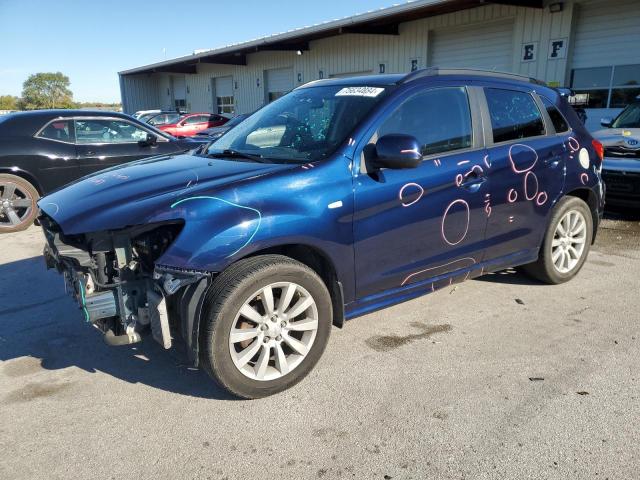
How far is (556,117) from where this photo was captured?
14.2 feet

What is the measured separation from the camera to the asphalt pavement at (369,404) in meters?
2.36

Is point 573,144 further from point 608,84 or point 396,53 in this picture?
point 396,53

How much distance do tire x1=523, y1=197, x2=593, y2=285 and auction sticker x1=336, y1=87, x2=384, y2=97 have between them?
6.59 feet

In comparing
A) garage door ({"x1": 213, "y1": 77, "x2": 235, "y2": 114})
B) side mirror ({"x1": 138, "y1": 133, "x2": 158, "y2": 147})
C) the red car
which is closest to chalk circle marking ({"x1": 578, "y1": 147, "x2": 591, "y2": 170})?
side mirror ({"x1": 138, "y1": 133, "x2": 158, "y2": 147})

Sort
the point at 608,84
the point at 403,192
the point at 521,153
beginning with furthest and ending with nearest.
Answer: the point at 608,84, the point at 521,153, the point at 403,192

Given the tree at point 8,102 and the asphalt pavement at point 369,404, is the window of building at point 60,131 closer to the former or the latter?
the asphalt pavement at point 369,404

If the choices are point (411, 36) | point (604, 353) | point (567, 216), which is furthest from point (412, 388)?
point (411, 36)

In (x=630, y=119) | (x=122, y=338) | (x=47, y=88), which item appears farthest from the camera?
(x=47, y=88)

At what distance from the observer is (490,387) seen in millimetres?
2973

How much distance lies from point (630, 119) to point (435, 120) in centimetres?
579

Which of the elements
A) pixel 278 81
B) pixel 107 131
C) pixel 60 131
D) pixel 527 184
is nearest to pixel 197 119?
pixel 278 81

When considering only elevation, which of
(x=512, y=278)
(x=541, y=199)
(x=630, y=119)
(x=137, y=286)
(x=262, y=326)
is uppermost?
(x=630, y=119)

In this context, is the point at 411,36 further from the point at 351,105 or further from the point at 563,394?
the point at 563,394

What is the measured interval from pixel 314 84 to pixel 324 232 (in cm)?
170
